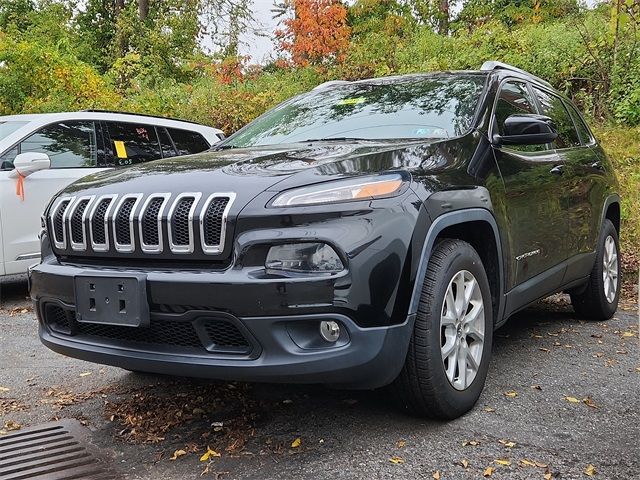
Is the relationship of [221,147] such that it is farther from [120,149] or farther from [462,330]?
[120,149]

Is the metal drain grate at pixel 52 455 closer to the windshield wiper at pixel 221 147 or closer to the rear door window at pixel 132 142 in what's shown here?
the windshield wiper at pixel 221 147

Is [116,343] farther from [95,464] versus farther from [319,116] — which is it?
[319,116]

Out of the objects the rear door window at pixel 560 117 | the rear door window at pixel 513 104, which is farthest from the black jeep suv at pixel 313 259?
the rear door window at pixel 560 117

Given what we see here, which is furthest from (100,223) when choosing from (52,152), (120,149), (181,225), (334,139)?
(120,149)

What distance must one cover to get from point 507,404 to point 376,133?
150 cm

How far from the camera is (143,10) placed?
21.9 metres

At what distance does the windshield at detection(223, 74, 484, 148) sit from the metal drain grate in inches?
71.9

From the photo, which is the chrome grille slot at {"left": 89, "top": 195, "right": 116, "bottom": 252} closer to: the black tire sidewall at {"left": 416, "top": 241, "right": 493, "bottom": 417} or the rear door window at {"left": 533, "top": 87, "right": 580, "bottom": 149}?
the black tire sidewall at {"left": 416, "top": 241, "right": 493, "bottom": 417}

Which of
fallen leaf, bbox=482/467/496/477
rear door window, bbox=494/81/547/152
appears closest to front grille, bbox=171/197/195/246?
fallen leaf, bbox=482/467/496/477

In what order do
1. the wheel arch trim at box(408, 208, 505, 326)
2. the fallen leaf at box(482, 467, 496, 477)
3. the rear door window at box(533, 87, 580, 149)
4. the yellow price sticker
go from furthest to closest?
1. the yellow price sticker
2. the rear door window at box(533, 87, 580, 149)
3. the wheel arch trim at box(408, 208, 505, 326)
4. the fallen leaf at box(482, 467, 496, 477)

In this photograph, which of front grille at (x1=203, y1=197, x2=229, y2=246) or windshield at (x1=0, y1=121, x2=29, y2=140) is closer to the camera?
front grille at (x1=203, y1=197, x2=229, y2=246)

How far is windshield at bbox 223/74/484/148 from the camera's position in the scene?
3494 millimetres

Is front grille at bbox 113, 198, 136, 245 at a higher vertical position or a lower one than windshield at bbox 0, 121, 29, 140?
lower

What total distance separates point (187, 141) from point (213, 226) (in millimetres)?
4916
